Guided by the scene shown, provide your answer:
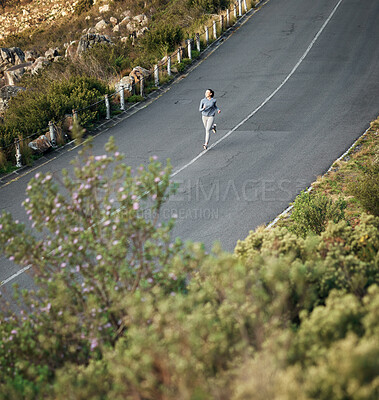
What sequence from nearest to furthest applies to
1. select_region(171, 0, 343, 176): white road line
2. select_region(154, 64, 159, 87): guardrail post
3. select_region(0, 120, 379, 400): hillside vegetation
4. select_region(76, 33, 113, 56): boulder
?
select_region(0, 120, 379, 400): hillside vegetation, select_region(171, 0, 343, 176): white road line, select_region(154, 64, 159, 87): guardrail post, select_region(76, 33, 113, 56): boulder

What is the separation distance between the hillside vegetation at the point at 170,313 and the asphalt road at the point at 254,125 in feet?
12.5

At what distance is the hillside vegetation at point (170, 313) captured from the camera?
3799 mm

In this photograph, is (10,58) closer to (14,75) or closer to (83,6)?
(14,75)

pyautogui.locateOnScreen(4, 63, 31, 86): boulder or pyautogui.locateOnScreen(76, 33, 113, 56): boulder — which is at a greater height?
pyautogui.locateOnScreen(76, 33, 113, 56): boulder

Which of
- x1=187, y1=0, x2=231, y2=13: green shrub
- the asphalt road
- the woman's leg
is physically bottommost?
the asphalt road

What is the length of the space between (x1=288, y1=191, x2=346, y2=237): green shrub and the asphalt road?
3.96ft

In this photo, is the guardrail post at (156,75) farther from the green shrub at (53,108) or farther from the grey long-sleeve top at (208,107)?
the grey long-sleeve top at (208,107)

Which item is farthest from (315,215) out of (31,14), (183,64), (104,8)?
(31,14)

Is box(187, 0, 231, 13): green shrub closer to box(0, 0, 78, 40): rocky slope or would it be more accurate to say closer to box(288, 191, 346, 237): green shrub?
box(288, 191, 346, 237): green shrub

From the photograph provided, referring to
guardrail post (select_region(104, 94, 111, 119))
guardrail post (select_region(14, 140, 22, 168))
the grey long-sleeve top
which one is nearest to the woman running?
the grey long-sleeve top

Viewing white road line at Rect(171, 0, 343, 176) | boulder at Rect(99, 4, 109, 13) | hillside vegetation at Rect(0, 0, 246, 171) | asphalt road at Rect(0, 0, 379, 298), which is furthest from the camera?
boulder at Rect(99, 4, 109, 13)

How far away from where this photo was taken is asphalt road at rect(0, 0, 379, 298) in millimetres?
11492

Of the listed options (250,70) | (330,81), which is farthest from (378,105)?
(250,70)

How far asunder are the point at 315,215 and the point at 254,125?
23.7 feet
